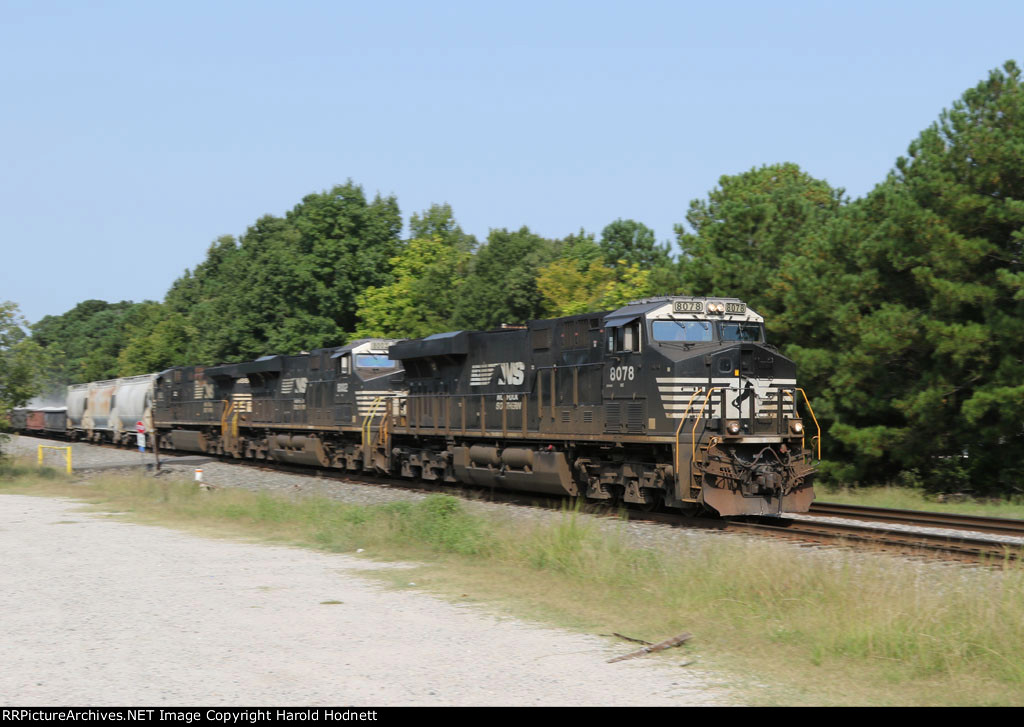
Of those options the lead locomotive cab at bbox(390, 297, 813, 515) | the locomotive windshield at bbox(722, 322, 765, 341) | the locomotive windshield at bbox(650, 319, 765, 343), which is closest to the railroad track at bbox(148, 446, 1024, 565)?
the lead locomotive cab at bbox(390, 297, 813, 515)

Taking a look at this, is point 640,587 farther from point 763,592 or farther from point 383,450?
point 383,450

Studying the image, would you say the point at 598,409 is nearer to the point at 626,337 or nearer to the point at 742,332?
the point at 626,337

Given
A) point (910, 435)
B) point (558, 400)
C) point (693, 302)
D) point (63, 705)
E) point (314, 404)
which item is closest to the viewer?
point (63, 705)

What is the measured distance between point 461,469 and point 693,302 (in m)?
8.66

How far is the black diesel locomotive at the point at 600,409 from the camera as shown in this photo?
1739 cm

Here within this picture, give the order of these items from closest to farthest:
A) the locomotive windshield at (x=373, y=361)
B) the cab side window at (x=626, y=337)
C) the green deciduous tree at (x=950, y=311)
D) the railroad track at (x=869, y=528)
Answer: the railroad track at (x=869, y=528) < the cab side window at (x=626, y=337) < the green deciduous tree at (x=950, y=311) < the locomotive windshield at (x=373, y=361)

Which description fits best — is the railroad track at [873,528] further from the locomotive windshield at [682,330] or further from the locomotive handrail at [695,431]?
the locomotive windshield at [682,330]

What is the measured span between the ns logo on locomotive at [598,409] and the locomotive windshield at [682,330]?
22 mm

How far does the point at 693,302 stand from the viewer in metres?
18.5

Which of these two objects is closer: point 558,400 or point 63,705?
point 63,705

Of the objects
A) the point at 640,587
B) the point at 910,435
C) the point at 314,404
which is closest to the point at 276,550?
the point at 640,587

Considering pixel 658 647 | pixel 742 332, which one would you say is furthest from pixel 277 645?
pixel 742 332

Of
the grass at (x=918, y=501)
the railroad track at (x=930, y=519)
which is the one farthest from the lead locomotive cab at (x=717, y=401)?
the grass at (x=918, y=501)

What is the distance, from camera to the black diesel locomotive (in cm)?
1739
